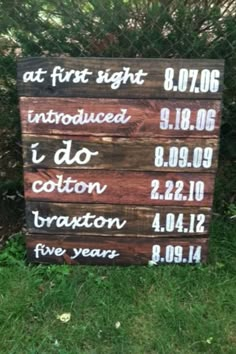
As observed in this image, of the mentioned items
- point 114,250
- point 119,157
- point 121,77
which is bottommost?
point 114,250

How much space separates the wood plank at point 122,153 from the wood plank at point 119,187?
0.04 meters

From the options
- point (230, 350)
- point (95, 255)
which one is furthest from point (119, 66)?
point (230, 350)

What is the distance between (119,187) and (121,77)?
0.56 m

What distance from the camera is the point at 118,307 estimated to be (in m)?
3.03

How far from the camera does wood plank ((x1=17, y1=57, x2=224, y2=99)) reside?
9.81ft

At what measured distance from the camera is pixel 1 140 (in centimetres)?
366

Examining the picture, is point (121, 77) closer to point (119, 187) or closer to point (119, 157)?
point (119, 157)

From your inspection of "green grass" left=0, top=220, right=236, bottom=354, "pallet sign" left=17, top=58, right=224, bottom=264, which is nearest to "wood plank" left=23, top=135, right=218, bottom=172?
"pallet sign" left=17, top=58, right=224, bottom=264

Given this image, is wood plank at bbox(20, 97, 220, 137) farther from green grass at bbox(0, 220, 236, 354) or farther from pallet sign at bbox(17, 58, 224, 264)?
green grass at bbox(0, 220, 236, 354)

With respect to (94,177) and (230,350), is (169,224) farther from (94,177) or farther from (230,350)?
(230,350)

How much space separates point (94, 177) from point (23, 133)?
0.42 m

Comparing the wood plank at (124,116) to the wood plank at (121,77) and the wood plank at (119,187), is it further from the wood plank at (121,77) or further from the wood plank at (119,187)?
the wood plank at (119,187)

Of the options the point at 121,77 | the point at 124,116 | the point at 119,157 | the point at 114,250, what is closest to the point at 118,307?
the point at 114,250

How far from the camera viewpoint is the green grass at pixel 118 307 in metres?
2.81
